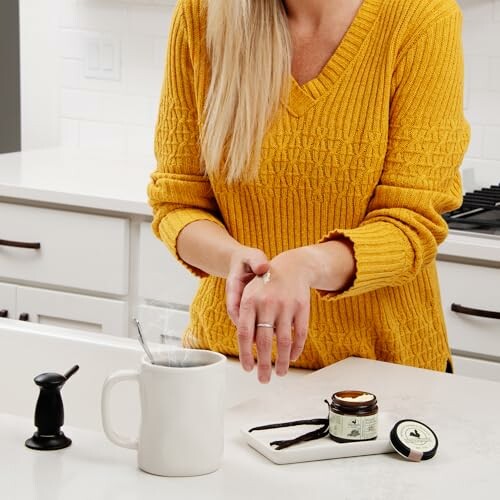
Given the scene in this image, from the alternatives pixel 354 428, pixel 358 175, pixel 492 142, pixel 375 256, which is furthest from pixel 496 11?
pixel 354 428

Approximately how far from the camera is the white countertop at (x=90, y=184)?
7.33 ft

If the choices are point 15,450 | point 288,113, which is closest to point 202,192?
point 288,113

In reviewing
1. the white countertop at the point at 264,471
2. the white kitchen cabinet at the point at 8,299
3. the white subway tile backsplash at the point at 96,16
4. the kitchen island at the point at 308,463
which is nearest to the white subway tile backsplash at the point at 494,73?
the white subway tile backsplash at the point at 96,16

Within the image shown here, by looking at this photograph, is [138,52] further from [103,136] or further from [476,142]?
[476,142]

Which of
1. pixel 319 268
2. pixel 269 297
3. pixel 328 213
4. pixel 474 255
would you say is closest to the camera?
pixel 269 297

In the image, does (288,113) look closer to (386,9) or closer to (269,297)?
(386,9)

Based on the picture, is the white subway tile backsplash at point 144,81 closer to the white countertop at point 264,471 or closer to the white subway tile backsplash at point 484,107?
the white subway tile backsplash at point 484,107

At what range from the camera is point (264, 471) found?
A: 1.07 m

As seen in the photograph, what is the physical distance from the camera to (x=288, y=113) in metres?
1.50

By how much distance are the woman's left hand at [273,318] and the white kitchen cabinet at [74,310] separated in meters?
1.45

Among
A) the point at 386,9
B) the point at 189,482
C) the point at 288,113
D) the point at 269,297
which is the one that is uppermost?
the point at 386,9

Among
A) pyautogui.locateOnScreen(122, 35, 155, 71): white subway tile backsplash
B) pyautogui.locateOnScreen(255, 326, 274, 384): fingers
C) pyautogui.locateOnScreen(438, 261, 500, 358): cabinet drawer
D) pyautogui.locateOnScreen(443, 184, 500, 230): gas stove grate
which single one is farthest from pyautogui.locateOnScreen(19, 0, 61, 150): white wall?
pyautogui.locateOnScreen(255, 326, 274, 384): fingers

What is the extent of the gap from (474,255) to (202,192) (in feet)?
2.73

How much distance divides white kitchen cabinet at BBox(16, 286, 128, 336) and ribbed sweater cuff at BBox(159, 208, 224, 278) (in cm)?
110
